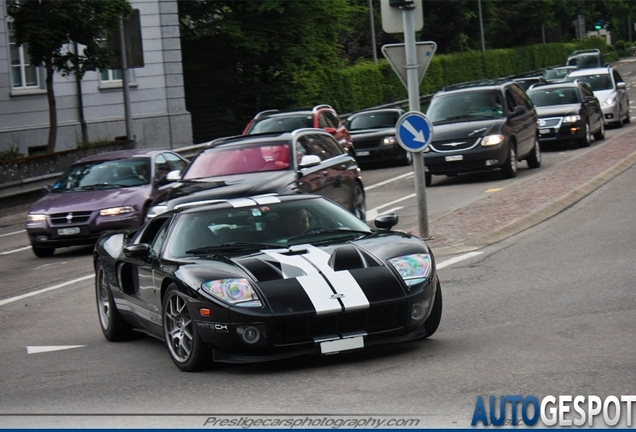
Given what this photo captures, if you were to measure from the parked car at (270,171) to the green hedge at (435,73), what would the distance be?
1335 inches

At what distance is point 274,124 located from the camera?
27828 millimetres

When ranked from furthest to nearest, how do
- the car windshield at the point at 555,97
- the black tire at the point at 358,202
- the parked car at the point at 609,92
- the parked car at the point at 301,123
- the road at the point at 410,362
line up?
the parked car at the point at 609,92
the car windshield at the point at 555,97
the parked car at the point at 301,123
the black tire at the point at 358,202
the road at the point at 410,362

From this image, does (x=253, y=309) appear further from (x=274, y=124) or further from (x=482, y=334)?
(x=274, y=124)

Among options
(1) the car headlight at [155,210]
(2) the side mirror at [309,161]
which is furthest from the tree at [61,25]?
(2) the side mirror at [309,161]

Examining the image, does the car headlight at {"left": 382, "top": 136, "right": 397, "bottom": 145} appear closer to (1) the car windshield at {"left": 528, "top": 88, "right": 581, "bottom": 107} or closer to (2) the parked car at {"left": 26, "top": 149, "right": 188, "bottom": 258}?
(1) the car windshield at {"left": 528, "top": 88, "right": 581, "bottom": 107}

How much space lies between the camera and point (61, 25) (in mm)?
32750

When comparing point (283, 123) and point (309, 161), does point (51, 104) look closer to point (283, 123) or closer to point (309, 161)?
point (283, 123)

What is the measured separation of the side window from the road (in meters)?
6.27

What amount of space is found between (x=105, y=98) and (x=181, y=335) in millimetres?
32798

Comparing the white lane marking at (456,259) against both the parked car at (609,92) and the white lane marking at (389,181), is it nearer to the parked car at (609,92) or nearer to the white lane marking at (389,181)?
the white lane marking at (389,181)

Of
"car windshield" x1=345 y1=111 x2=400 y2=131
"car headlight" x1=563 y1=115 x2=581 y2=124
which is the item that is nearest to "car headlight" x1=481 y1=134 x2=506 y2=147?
"car headlight" x1=563 y1=115 x2=581 y2=124

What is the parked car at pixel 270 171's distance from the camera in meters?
16.2

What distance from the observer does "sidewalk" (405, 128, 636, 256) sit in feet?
52.1

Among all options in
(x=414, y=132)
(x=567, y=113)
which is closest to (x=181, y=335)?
(x=414, y=132)
